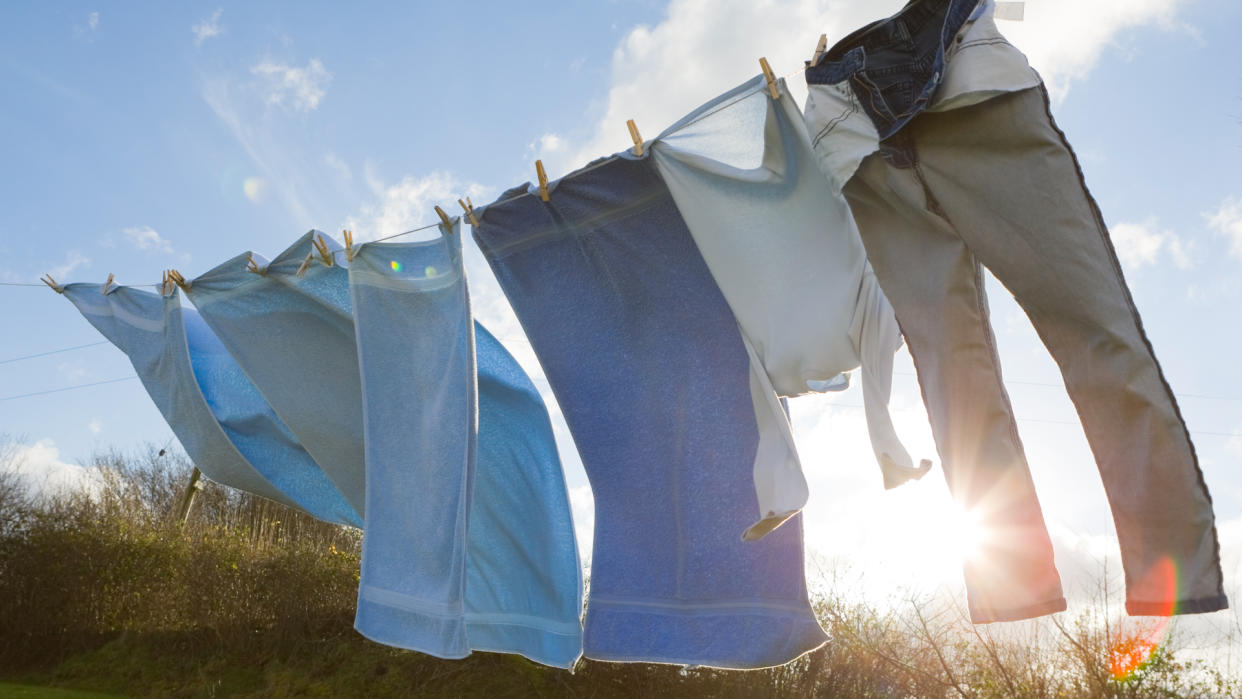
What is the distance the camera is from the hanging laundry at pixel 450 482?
9.14 ft

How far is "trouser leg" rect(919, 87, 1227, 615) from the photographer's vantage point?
1688mm

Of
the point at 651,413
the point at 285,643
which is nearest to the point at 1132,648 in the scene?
the point at 651,413

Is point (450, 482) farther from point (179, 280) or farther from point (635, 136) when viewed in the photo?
point (179, 280)

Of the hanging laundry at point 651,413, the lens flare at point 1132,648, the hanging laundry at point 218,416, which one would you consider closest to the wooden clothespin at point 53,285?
the hanging laundry at point 218,416

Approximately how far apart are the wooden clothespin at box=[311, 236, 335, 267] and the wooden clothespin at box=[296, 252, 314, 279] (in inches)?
1.7

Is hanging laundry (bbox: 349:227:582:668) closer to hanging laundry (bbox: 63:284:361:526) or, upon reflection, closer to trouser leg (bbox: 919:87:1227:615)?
hanging laundry (bbox: 63:284:361:526)

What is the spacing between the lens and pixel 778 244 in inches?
97.2

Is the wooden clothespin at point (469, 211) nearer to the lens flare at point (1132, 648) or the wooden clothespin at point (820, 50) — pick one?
the wooden clothespin at point (820, 50)

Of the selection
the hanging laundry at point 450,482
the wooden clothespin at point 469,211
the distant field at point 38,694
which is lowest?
the distant field at point 38,694

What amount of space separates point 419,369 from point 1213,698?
3884mm

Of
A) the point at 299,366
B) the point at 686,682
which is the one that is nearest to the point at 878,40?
the point at 299,366

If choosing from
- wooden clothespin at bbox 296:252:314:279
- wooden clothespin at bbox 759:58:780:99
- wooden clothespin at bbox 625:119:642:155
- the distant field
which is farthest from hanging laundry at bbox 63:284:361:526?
the distant field

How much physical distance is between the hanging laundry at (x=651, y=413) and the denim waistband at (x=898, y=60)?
0.66 metres

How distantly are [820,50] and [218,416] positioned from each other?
2.99 m
